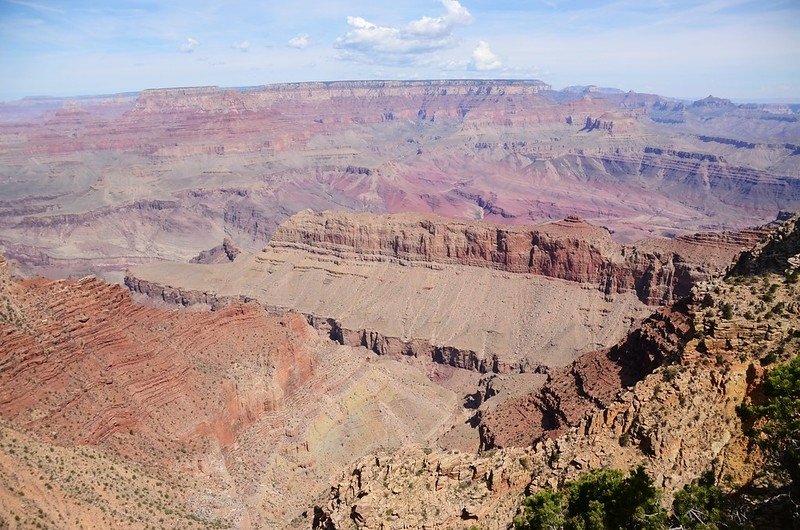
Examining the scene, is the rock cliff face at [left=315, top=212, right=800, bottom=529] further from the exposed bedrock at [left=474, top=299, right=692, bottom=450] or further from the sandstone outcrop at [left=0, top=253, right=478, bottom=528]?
the sandstone outcrop at [left=0, top=253, right=478, bottom=528]

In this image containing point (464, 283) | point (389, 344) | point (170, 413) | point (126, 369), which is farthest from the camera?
point (464, 283)

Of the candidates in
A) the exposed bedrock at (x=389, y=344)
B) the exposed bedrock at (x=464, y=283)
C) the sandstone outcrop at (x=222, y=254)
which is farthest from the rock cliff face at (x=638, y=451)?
the sandstone outcrop at (x=222, y=254)

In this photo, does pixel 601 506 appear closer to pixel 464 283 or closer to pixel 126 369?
pixel 126 369

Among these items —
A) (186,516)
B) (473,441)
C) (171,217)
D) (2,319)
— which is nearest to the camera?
(186,516)

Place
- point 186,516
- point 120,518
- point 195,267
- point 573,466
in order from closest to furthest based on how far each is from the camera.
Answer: point 573,466 < point 120,518 < point 186,516 < point 195,267

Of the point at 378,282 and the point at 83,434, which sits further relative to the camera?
the point at 378,282

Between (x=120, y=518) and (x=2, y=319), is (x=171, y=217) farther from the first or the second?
(x=120, y=518)

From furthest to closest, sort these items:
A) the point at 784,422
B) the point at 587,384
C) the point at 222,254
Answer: the point at 222,254 → the point at 587,384 → the point at 784,422

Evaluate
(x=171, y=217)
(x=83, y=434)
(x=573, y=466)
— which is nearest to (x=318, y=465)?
(x=83, y=434)

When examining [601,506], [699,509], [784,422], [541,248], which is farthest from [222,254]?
[784,422]
